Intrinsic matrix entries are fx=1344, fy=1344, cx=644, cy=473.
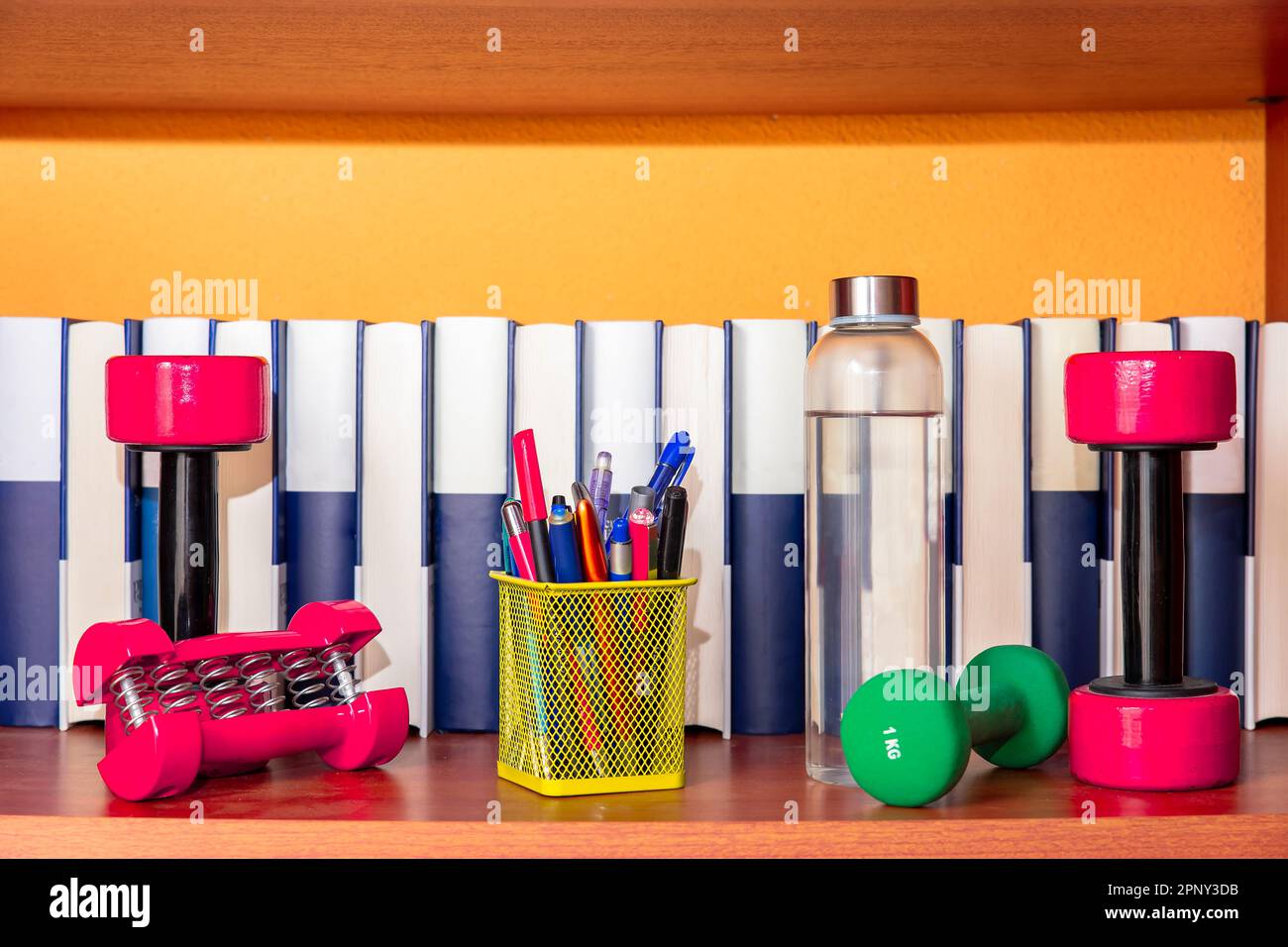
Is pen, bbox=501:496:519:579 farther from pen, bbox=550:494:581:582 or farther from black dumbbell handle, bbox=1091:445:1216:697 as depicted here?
black dumbbell handle, bbox=1091:445:1216:697

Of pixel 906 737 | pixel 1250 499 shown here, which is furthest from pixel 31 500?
pixel 1250 499

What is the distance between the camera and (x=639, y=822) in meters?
0.70

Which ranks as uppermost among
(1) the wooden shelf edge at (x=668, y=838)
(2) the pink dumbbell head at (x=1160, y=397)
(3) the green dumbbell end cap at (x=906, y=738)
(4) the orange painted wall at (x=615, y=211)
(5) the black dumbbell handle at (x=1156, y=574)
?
(4) the orange painted wall at (x=615, y=211)

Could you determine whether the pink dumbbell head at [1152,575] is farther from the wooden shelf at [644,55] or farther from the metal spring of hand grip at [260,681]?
the metal spring of hand grip at [260,681]

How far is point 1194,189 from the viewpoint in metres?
1.11

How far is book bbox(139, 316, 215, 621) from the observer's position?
0.91 m

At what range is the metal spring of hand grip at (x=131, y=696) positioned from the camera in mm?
766

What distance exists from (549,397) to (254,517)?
21 centimetres

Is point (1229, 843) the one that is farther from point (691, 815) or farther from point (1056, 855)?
point (691, 815)

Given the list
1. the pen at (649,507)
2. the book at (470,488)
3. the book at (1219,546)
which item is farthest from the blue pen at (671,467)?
the book at (1219,546)

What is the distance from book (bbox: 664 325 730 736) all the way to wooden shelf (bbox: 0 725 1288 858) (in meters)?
0.16

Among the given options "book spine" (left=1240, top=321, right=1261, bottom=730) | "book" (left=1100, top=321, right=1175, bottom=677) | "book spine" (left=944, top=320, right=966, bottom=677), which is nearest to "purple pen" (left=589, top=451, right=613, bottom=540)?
"book spine" (left=944, top=320, right=966, bottom=677)

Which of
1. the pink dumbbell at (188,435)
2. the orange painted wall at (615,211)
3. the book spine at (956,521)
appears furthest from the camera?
the orange painted wall at (615,211)

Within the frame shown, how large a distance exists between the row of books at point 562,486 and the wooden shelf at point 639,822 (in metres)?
0.15
